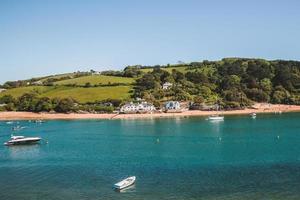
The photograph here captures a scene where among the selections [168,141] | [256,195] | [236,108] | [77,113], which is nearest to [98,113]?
[77,113]

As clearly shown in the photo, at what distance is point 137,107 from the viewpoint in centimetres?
18625

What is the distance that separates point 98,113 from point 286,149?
111 metres

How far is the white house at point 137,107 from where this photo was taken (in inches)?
7308

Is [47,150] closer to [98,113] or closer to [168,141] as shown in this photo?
[168,141]

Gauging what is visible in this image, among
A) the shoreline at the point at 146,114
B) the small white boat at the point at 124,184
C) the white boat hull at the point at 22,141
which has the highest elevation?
the shoreline at the point at 146,114

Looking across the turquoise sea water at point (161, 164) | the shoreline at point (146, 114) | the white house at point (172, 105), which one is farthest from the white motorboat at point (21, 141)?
the white house at point (172, 105)

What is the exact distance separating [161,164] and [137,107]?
4462 inches

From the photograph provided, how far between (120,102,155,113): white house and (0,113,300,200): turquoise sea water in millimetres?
59981

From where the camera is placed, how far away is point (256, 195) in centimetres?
5212

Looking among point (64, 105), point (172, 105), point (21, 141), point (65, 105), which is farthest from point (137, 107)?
point (21, 141)

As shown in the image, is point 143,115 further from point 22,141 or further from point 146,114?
point 22,141

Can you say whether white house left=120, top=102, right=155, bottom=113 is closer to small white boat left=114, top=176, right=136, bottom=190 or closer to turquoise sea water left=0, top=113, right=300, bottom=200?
turquoise sea water left=0, top=113, right=300, bottom=200

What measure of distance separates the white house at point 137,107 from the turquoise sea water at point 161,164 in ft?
197

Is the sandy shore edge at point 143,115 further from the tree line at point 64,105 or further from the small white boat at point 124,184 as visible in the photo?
the small white boat at point 124,184
